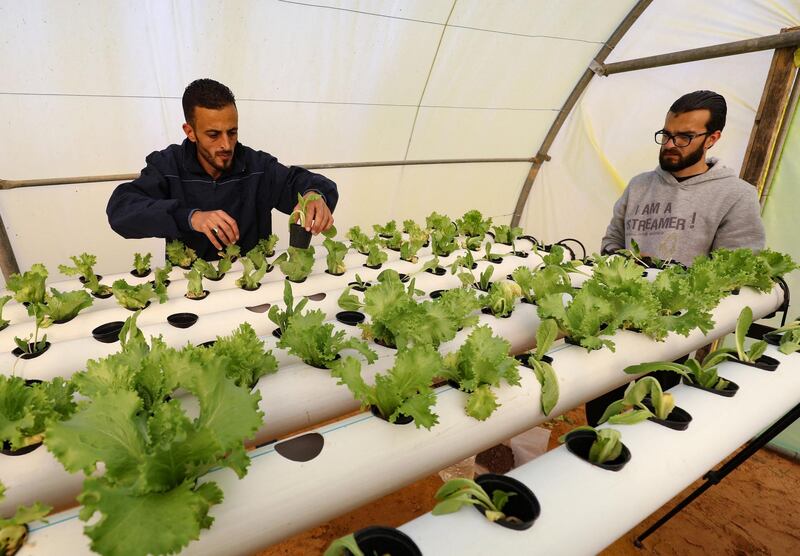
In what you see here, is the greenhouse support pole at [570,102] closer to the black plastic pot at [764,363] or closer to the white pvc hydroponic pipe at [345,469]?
the black plastic pot at [764,363]

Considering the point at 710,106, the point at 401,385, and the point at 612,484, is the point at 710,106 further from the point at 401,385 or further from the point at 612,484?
the point at 401,385

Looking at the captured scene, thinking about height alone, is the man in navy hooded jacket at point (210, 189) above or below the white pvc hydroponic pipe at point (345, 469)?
above

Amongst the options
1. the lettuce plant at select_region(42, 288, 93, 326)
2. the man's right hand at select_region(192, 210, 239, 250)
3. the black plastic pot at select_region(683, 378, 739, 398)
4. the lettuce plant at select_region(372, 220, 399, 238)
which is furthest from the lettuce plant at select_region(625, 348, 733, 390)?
the lettuce plant at select_region(372, 220, 399, 238)

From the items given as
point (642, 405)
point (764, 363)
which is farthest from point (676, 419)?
point (764, 363)

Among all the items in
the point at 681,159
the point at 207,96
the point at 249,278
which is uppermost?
the point at 207,96

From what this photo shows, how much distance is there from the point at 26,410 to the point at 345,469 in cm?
77

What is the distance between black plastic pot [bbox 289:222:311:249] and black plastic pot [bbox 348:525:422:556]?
1.72 m

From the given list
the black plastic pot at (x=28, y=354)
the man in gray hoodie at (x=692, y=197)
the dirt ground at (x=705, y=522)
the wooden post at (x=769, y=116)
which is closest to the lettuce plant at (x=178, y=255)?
the black plastic pot at (x=28, y=354)

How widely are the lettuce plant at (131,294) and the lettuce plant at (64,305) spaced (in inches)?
4.5

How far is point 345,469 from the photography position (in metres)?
0.99

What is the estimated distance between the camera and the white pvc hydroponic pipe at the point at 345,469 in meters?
0.82

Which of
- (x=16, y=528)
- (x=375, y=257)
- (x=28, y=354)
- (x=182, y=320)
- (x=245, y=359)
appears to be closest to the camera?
(x=16, y=528)

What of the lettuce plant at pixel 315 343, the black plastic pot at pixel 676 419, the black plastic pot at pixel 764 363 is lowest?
the black plastic pot at pixel 764 363

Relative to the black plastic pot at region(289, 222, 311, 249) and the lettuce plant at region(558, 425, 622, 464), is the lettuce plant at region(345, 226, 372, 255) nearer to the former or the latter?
the black plastic pot at region(289, 222, 311, 249)
